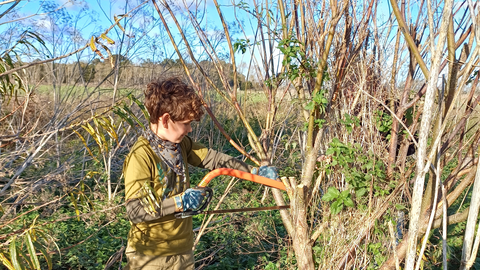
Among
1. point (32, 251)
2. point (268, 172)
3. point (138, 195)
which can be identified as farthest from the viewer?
point (268, 172)

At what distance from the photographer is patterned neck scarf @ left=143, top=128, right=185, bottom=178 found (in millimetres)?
2100

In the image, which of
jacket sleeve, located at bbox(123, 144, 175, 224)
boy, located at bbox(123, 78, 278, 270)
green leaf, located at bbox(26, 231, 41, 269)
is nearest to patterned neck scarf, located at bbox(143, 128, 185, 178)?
boy, located at bbox(123, 78, 278, 270)

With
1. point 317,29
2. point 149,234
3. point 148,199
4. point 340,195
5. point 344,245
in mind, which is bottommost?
point 344,245

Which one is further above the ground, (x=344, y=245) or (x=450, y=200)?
(x=450, y=200)

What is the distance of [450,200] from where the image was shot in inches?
79.3

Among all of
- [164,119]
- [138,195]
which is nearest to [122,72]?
[164,119]

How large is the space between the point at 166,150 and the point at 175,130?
12 cm

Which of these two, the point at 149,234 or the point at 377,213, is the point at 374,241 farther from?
the point at 149,234

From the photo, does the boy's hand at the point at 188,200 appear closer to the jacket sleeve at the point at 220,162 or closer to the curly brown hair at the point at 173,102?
the curly brown hair at the point at 173,102

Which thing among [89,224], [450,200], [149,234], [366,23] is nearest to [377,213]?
[450,200]

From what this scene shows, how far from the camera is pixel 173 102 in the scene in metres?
2.04

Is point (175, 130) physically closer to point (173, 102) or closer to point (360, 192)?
point (173, 102)

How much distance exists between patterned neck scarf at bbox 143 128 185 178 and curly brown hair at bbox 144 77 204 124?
9 cm

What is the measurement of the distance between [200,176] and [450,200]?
5273mm
